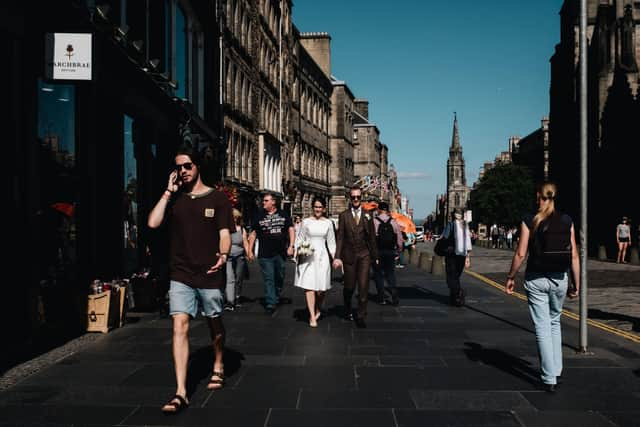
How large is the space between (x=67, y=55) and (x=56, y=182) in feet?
5.99

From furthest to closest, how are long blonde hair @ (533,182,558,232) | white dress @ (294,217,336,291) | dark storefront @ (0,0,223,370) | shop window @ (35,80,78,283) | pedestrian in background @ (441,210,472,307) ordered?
1. pedestrian in background @ (441,210,472,307)
2. white dress @ (294,217,336,291)
3. shop window @ (35,80,78,283)
4. dark storefront @ (0,0,223,370)
5. long blonde hair @ (533,182,558,232)

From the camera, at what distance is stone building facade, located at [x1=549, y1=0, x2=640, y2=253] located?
40.7 m

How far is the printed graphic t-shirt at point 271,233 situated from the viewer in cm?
1110

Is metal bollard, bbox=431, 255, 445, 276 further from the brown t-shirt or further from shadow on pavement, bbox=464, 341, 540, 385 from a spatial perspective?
the brown t-shirt

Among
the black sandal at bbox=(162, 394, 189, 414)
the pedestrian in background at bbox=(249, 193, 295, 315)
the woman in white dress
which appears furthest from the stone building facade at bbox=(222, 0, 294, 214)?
the black sandal at bbox=(162, 394, 189, 414)

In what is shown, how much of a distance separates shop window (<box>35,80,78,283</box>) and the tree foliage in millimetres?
73018

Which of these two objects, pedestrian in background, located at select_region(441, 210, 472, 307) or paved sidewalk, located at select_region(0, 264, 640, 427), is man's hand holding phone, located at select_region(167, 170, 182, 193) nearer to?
paved sidewalk, located at select_region(0, 264, 640, 427)

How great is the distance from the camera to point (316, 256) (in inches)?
379

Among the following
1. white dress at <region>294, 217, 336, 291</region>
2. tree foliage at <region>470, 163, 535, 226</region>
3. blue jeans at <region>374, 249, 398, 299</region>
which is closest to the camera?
white dress at <region>294, 217, 336, 291</region>

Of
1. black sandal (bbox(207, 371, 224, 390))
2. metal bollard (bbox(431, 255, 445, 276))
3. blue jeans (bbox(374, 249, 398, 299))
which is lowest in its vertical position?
black sandal (bbox(207, 371, 224, 390))

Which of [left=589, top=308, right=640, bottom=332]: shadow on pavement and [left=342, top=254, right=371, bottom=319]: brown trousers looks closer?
[left=342, top=254, right=371, bottom=319]: brown trousers

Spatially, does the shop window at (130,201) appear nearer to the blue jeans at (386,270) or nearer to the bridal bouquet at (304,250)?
the bridal bouquet at (304,250)

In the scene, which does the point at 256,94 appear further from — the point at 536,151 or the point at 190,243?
the point at 536,151

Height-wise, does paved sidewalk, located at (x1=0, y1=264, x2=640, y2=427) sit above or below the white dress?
below
